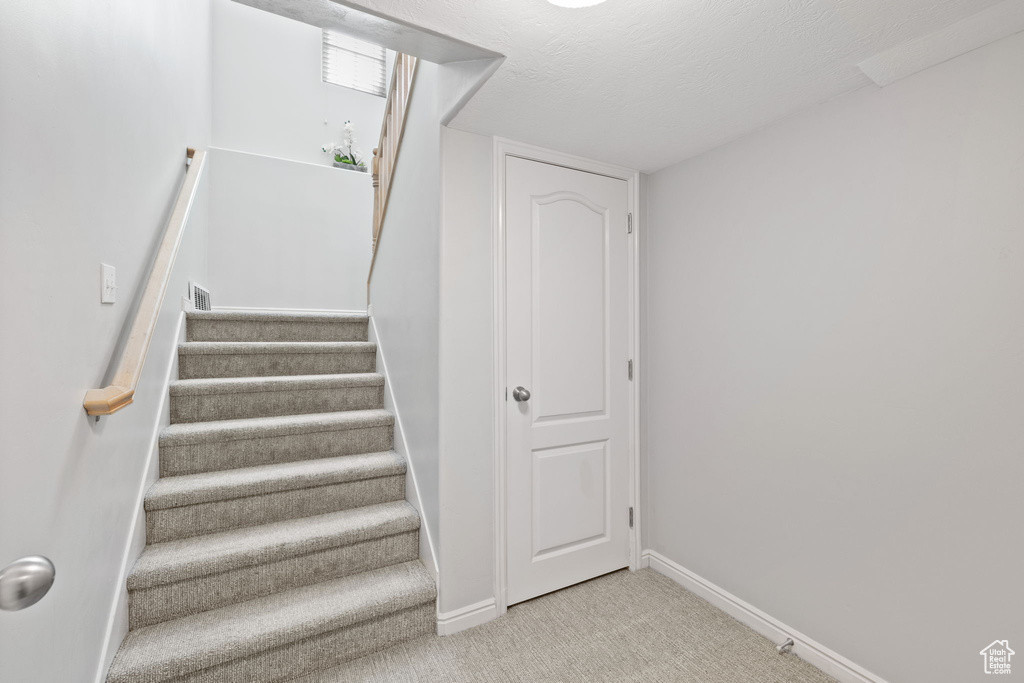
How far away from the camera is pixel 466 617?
6.09ft

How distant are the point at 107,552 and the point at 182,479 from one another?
582 mm

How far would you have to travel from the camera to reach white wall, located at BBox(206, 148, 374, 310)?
3438 millimetres

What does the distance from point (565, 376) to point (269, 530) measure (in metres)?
1.44

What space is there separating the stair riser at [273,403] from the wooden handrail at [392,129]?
1.04 metres

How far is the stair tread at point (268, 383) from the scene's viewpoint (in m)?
2.17

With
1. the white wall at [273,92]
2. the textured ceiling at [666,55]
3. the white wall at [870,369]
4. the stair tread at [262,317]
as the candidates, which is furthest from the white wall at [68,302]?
the white wall at [870,369]

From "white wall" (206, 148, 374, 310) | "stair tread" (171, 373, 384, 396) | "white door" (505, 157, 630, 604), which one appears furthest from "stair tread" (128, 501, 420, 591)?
"white wall" (206, 148, 374, 310)

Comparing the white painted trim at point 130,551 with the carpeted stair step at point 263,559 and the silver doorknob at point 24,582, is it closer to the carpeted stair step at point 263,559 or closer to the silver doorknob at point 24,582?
the carpeted stair step at point 263,559

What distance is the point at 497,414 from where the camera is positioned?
77.6 inches

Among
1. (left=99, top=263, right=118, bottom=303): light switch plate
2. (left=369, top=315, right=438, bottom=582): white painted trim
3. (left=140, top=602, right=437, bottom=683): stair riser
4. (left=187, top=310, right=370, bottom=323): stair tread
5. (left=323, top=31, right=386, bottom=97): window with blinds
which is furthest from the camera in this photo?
(left=323, top=31, right=386, bottom=97): window with blinds

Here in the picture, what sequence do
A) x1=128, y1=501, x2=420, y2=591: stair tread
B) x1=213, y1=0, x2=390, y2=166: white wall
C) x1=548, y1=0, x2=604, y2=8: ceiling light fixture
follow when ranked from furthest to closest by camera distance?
x1=213, y1=0, x2=390, y2=166: white wall
x1=128, y1=501, x2=420, y2=591: stair tread
x1=548, y1=0, x2=604, y2=8: ceiling light fixture

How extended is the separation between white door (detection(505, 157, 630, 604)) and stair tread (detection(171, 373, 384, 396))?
3.41 ft

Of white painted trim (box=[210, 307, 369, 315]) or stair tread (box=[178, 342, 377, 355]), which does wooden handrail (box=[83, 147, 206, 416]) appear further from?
white painted trim (box=[210, 307, 369, 315])

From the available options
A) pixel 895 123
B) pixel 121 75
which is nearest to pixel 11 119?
pixel 121 75
